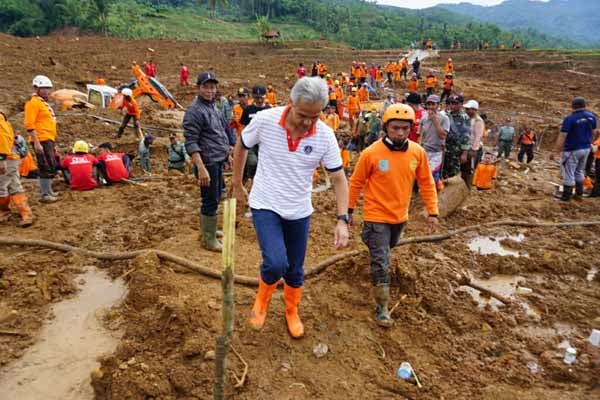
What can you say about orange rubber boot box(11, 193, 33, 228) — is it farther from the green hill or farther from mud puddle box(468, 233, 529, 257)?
the green hill

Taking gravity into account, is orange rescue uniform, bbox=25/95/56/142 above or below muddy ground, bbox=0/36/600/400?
above

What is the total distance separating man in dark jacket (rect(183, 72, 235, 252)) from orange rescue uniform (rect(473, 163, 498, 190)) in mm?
5339

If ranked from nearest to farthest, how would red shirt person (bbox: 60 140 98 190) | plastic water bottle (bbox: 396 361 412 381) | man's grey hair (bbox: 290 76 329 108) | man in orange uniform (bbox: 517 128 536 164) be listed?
1. man's grey hair (bbox: 290 76 329 108)
2. plastic water bottle (bbox: 396 361 412 381)
3. red shirt person (bbox: 60 140 98 190)
4. man in orange uniform (bbox: 517 128 536 164)


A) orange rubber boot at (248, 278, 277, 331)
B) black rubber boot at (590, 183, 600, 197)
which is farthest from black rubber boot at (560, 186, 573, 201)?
orange rubber boot at (248, 278, 277, 331)

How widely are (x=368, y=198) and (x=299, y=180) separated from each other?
2.94ft

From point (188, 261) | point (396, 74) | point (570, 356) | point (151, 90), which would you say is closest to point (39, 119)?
point (188, 261)

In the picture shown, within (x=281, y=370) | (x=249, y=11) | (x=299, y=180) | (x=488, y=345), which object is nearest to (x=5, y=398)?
(x=281, y=370)

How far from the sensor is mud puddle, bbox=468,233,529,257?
5.29 metres

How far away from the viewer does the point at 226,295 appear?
2.05 meters

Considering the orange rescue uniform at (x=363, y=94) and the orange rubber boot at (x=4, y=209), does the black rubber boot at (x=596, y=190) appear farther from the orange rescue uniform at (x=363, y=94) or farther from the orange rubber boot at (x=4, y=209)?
the orange rescue uniform at (x=363, y=94)

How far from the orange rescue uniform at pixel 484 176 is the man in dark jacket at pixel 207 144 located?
534 cm

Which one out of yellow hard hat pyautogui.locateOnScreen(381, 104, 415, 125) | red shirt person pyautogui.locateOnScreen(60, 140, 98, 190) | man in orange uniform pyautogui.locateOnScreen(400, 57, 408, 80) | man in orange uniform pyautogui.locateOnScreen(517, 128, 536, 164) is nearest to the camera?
yellow hard hat pyautogui.locateOnScreen(381, 104, 415, 125)

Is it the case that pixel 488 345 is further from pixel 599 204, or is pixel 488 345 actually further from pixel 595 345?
pixel 599 204

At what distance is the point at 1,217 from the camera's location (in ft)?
17.3
